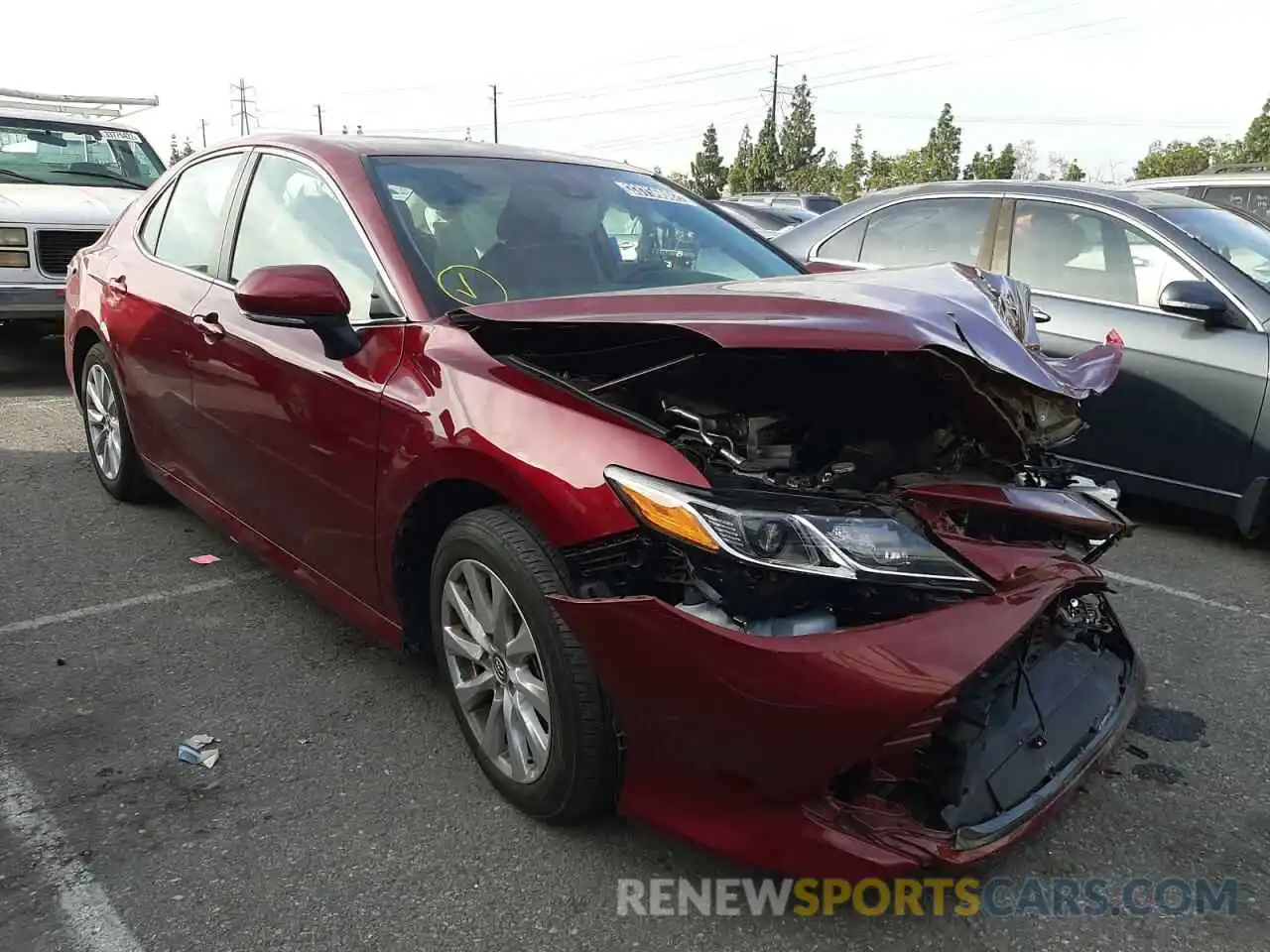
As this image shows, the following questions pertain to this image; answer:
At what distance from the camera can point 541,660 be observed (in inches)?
89.6

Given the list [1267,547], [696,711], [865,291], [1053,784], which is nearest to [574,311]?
[865,291]

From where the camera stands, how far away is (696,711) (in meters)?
1.99

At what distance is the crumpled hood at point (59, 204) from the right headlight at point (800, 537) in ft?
22.6

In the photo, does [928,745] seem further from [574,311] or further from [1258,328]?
[1258,328]

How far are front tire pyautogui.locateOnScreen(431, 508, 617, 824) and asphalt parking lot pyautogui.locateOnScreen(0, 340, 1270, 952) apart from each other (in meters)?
0.15

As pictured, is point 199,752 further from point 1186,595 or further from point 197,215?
point 1186,595

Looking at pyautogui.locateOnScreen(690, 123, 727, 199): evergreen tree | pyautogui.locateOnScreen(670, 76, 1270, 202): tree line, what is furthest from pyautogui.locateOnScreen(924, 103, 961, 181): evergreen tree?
pyautogui.locateOnScreen(690, 123, 727, 199): evergreen tree

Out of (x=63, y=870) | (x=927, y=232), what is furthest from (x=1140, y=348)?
(x=63, y=870)

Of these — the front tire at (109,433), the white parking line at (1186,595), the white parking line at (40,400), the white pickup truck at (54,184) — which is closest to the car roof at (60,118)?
the white pickup truck at (54,184)

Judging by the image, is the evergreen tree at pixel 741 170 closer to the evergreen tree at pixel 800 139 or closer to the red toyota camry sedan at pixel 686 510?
the evergreen tree at pixel 800 139

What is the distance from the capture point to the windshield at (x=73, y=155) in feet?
27.0

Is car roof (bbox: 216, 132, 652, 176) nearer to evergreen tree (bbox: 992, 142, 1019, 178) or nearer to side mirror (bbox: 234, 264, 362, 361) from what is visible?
side mirror (bbox: 234, 264, 362, 361)

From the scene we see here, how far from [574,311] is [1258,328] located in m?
3.48

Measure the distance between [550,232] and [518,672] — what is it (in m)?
1.48
